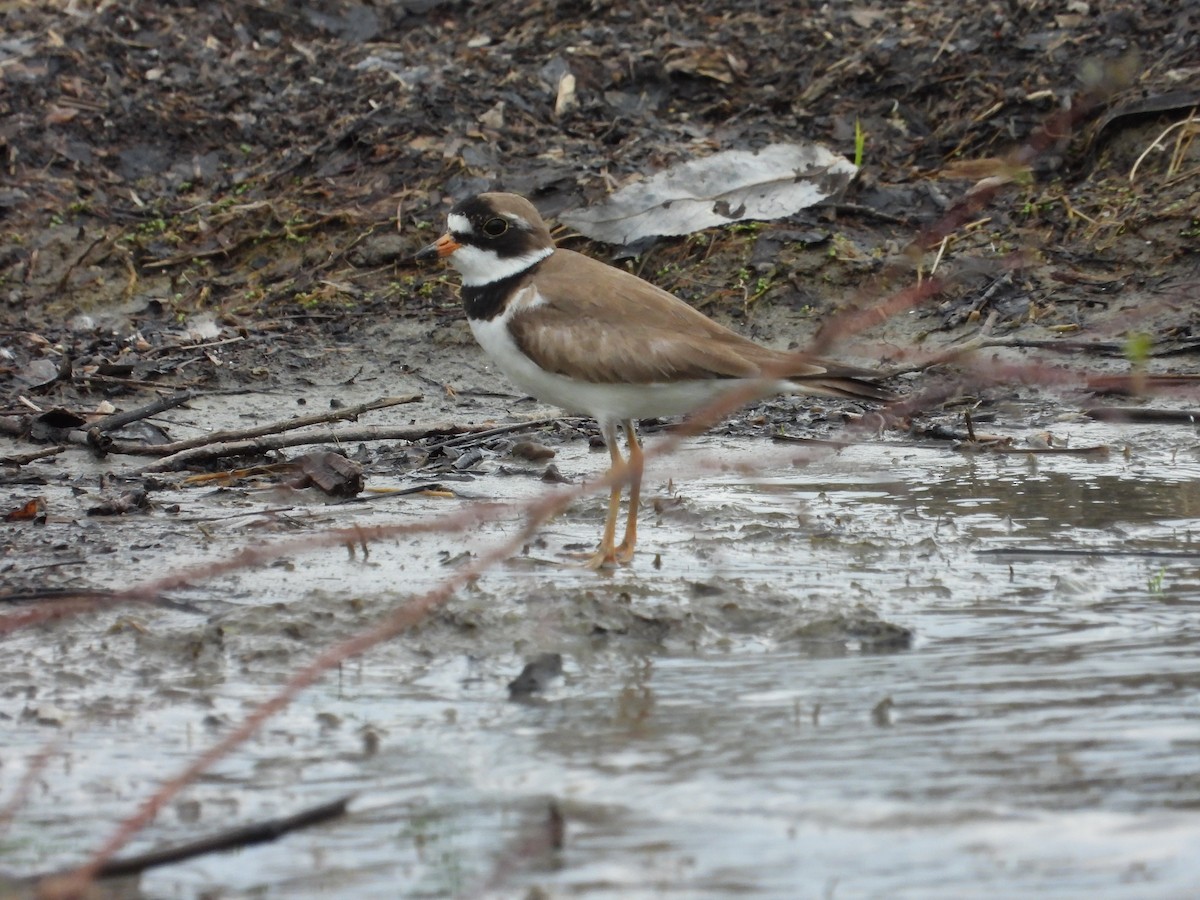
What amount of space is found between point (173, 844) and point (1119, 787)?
195cm

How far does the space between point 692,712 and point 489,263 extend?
2.91 m

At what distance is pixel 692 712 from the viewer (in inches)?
157

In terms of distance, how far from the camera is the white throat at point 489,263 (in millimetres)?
6406

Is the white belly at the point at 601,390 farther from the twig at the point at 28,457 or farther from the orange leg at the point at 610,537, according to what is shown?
the twig at the point at 28,457

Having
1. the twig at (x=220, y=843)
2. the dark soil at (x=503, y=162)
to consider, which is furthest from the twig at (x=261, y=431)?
the twig at (x=220, y=843)

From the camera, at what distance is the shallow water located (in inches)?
122

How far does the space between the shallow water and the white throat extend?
3.07ft

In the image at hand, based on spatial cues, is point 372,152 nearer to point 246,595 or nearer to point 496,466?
point 496,466

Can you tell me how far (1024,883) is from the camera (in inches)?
115

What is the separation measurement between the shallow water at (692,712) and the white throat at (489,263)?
937 mm

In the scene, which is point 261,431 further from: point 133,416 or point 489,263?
point 489,263

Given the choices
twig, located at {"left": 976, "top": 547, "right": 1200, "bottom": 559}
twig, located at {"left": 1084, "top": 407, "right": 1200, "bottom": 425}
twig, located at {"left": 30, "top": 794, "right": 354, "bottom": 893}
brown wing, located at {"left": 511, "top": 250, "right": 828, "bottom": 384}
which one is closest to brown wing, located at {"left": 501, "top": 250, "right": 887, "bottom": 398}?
brown wing, located at {"left": 511, "top": 250, "right": 828, "bottom": 384}

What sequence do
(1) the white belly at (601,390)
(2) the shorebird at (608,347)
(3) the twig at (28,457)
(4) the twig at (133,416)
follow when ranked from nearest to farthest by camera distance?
(2) the shorebird at (608,347) < (1) the white belly at (601,390) < (3) the twig at (28,457) < (4) the twig at (133,416)

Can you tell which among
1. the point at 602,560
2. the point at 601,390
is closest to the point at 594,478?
the point at 601,390
